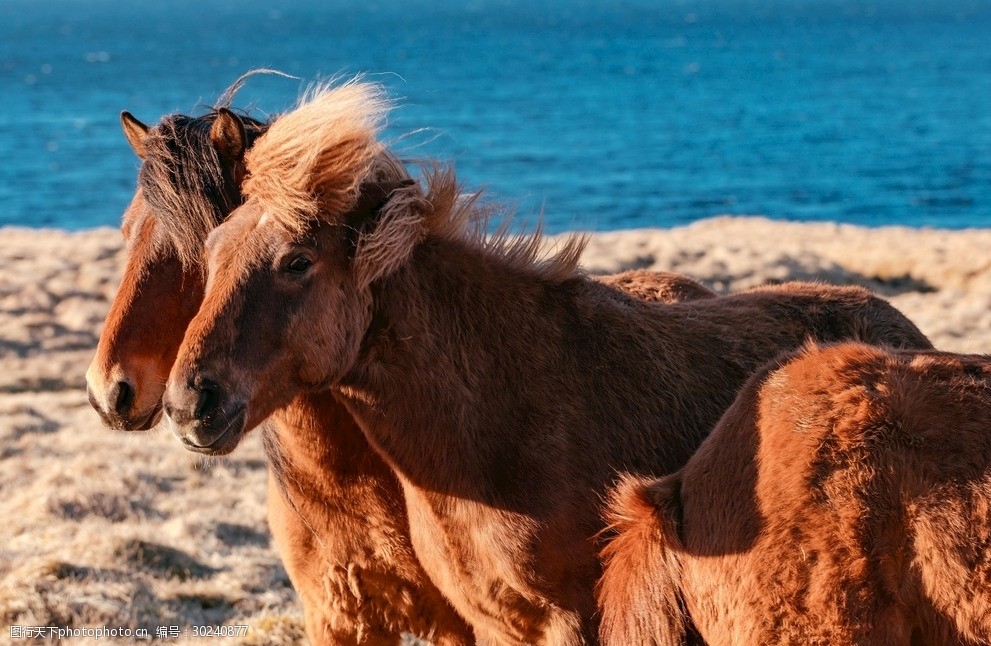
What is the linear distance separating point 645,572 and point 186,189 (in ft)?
7.22

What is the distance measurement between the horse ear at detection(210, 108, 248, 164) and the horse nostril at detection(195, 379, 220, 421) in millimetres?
1214

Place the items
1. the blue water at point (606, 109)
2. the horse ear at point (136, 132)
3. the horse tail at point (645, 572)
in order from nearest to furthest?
the horse tail at point (645, 572) < the horse ear at point (136, 132) < the blue water at point (606, 109)

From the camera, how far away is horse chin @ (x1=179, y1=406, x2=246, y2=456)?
10.9 ft

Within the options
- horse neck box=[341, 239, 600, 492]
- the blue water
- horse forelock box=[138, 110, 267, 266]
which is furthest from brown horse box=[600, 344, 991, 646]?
horse forelock box=[138, 110, 267, 266]

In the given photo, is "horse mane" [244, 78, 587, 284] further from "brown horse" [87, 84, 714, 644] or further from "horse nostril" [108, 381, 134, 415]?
"horse nostril" [108, 381, 134, 415]

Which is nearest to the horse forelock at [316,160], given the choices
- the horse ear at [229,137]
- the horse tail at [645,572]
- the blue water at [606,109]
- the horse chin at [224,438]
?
the horse ear at [229,137]

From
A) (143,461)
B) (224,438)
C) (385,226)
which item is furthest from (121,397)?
(143,461)

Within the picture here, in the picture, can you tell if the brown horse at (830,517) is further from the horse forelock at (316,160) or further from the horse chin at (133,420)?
the horse chin at (133,420)

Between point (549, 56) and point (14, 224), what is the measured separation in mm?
66959

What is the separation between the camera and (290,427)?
14.1 ft

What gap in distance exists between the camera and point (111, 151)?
135 ft

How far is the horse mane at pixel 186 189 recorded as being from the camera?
13.6 feet

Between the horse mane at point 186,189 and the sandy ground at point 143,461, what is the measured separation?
93 cm

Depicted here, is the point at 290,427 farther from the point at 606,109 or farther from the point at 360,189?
the point at 606,109
